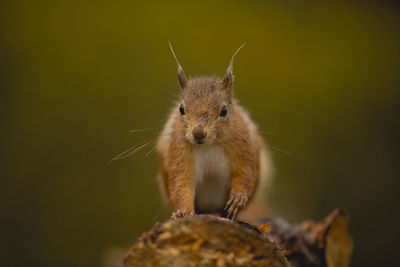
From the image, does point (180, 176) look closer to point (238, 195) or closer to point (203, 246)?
point (238, 195)

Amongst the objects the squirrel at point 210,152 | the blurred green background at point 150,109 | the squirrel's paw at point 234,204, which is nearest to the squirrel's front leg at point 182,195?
the squirrel at point 210,152

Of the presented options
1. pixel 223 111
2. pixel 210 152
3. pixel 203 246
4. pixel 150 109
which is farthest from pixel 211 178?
pixel 150 109

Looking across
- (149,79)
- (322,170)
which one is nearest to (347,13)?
(322,170)

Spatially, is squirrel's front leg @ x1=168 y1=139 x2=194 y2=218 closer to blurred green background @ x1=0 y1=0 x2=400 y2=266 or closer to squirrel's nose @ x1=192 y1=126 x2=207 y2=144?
squirrel's nose @ x1=192 y1=126 x2=207 y2=144

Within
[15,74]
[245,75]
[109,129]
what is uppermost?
[245,75]

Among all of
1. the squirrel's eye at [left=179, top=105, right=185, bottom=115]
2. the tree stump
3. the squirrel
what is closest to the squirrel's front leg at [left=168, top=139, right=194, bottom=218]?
the squirrel

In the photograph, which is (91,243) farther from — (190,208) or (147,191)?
(190,208)

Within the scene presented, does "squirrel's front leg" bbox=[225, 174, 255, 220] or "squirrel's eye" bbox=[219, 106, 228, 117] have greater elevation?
"squirrel's eye" bbox=[219, 106, 228, 117]

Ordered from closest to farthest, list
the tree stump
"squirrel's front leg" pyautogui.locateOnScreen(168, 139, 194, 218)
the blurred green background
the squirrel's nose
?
the tree stump < the squirrel's nose < "squirrel's front leg" pyautogui.locateOnScreen(168, 139, 194, 218) < the blurred green background
